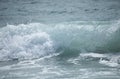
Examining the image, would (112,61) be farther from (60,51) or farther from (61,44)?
(61,44)

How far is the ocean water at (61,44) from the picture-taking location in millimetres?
6672

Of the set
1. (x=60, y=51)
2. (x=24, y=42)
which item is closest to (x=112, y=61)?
(x=60, y=51)

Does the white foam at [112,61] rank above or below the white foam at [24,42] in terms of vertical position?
below

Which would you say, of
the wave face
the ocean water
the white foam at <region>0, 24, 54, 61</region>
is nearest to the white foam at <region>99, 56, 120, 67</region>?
the ocean water

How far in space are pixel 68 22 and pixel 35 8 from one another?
135 inches

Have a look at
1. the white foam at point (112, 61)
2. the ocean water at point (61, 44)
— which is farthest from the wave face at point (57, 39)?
the white foam at point (112, 61)

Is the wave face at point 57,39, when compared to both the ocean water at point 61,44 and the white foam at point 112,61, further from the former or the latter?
the white foam at point 112,61

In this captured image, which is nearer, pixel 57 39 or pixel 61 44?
pixel 61 44

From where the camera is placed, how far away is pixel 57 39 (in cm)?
896

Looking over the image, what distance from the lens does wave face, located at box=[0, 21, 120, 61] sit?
8.26 meters

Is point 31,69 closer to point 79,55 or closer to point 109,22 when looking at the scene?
point 79,55

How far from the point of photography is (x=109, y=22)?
10.1 metres

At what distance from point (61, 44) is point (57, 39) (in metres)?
0.30

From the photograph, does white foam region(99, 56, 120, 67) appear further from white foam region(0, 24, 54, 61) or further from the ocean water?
white foam region(0, 24, 54, 61)
